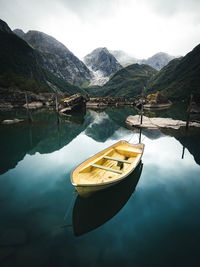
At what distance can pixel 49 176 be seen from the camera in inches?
468

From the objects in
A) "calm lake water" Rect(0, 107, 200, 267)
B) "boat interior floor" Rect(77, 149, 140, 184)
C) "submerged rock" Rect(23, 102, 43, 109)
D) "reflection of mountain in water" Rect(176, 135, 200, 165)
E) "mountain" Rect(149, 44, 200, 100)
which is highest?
"mountain" Rect(149, 44, 200, 100)

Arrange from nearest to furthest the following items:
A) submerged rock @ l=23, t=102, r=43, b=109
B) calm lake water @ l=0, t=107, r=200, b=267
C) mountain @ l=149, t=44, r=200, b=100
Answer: calm lake water @ l=0, t=107, r=200, b=267, submerged rock @ l=23, t=102, r=43, b=109, mountain @ l=149, t=44, r=200, b=100

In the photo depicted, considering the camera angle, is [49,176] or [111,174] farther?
[49,176]

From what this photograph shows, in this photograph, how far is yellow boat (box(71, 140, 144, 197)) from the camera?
23.9 feet

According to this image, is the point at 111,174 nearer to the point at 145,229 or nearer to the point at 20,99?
the point at 145,229

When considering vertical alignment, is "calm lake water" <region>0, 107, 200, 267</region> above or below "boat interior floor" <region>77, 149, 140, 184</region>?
below

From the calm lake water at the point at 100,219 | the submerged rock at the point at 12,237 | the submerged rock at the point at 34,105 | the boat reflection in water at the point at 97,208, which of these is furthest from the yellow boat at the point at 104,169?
the submerged rock at the point at 34,105

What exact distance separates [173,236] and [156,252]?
1417 millimetres

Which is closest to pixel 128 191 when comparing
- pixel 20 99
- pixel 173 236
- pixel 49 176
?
pixel 173 236

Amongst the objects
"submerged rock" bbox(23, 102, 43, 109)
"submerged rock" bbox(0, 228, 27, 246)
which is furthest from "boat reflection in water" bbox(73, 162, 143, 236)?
"submerged rock" bbox(23, 102, 43, 109)

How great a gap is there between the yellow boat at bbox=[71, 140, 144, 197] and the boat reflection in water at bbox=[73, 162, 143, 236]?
1210 millimetres

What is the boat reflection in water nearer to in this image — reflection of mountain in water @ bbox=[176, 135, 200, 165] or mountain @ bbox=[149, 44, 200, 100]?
reflection of mountain in water @ bbox=[176, 135, 200, 165]

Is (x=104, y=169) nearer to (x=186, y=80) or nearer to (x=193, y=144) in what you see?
(x=193, y=144)

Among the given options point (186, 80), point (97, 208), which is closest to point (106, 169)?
point (97, 208)
